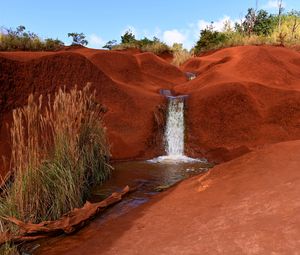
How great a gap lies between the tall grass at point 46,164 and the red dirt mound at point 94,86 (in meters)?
2.93

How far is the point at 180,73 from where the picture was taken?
16.4m

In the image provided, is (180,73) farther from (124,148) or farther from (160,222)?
(160,222)

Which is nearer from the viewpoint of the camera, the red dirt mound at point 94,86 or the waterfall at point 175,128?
the red dirt mound at point 94,86

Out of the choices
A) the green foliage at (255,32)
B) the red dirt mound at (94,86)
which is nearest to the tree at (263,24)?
the green foliage at (255,32)

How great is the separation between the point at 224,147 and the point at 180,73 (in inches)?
272

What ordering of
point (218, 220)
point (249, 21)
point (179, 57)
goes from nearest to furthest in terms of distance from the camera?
point (218, 220) < point (179, 57) < point (249, 21)

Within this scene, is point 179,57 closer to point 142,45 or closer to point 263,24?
point 142,45

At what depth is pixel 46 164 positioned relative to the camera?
488 cm

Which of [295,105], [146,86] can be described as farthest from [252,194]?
[146,86]

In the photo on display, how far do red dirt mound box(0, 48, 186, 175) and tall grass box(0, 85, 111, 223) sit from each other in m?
2.93

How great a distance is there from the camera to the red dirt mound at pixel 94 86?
8.47 metres

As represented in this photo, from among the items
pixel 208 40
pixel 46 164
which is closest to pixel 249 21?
pixel 208 40

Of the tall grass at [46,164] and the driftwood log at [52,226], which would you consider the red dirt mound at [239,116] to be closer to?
the tall grass at [46,164]

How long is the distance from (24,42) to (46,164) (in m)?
12.7
